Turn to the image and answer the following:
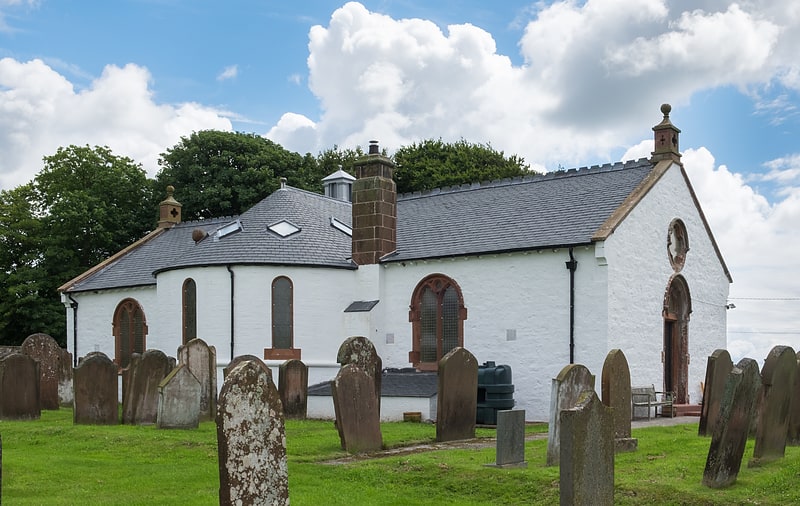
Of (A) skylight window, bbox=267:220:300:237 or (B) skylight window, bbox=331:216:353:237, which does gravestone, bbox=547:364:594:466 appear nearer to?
(A) skylight window, bbox=267:220:300:237

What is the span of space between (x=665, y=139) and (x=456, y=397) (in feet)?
43.5

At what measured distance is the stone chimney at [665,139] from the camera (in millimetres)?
27062

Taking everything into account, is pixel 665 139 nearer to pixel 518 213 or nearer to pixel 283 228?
pixel 518 213

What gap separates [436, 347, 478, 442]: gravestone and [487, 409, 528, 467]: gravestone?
355 cm

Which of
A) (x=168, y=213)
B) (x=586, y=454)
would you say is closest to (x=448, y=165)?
(x=168, y=213)

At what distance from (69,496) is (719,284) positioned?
24021mm

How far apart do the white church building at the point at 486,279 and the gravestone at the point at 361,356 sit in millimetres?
6181

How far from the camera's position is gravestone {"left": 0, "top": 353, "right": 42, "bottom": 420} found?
867 inches

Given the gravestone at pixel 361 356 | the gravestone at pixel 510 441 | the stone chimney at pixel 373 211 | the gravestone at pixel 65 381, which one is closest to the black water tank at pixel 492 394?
the gravestone at pixel 361 356

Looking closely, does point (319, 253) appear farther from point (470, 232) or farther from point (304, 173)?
point (304, 173)

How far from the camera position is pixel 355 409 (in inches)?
653

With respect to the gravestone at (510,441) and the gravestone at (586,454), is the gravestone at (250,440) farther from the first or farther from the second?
the gravestone at (510,441)

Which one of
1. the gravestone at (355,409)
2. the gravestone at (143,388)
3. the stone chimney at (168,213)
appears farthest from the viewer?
the stone chimney at (168,213)

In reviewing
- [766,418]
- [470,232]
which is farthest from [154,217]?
[766,418]
